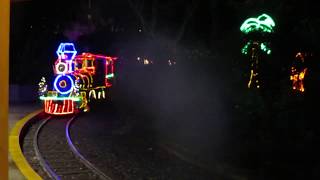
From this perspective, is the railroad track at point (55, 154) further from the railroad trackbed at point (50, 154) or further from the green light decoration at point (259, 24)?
the green light decoration at point (259, 24)

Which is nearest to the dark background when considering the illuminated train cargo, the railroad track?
the illuminated train cargo

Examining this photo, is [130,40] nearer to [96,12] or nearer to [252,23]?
[96,12]

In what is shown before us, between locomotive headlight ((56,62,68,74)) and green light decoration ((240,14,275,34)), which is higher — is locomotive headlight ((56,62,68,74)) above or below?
below

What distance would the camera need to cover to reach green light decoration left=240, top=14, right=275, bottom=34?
38.2 ft

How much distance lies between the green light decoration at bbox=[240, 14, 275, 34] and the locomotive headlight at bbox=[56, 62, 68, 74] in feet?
33.6

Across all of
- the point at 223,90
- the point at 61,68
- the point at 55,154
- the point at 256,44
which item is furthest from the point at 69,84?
the point at 256,44

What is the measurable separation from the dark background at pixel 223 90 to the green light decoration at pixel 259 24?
0.19m

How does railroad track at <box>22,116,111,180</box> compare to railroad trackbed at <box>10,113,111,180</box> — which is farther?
railroad track at <box>22,116,111,180</box>

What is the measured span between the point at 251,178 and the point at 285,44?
3327 mm

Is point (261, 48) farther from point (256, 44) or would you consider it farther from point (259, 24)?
point (259, 24)

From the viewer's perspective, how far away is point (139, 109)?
66.6ft

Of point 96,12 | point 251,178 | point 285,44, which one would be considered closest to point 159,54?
point 285,44

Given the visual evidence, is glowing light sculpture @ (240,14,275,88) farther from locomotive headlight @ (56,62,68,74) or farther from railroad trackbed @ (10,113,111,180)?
locomotive headlight @ (56,62,68,74)

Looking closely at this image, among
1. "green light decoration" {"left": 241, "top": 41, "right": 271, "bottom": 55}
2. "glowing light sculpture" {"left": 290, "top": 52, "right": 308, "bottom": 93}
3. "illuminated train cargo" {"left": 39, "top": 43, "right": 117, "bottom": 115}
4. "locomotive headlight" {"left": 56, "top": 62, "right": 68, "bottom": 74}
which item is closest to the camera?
"glowing light sculpture" {"left": 290, "top": 52, "right": 308, "bottom": 93}
